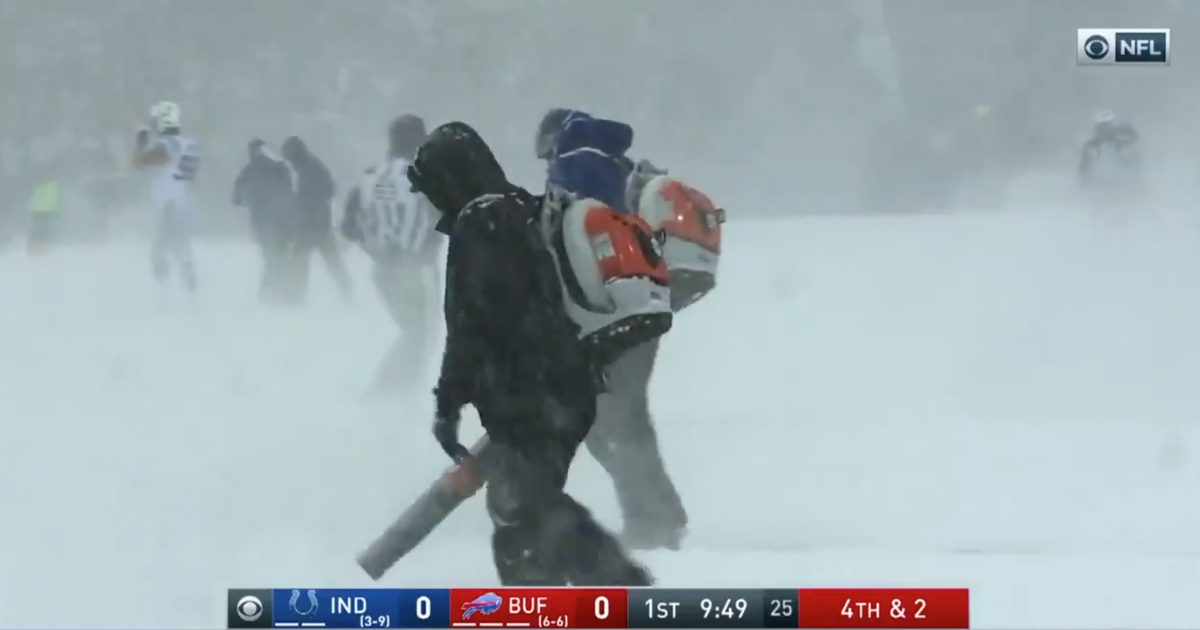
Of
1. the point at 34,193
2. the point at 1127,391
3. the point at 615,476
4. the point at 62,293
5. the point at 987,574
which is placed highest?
the point at 34,193

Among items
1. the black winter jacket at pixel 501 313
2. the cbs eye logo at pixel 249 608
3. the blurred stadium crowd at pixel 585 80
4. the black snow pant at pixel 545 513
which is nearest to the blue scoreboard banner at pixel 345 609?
the cbs eye logo at pixel 249 608

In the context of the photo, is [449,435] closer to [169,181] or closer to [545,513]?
[545,513]

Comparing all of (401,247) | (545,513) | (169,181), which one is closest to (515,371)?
(545,513)

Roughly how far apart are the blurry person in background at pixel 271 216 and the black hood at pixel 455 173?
9.3 inches

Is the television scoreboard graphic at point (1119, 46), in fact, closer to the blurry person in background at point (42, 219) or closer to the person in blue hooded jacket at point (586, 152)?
the person in blue hooded jacket at point (586, 152)

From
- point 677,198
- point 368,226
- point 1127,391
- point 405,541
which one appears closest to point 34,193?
point 368,226

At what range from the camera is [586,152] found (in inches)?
85.0

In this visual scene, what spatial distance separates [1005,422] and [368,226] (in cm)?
109

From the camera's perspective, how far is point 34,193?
2.23 metres

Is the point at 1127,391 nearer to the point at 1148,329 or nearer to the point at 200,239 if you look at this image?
the point at 1148,329

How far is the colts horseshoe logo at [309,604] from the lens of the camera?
6.84 ft

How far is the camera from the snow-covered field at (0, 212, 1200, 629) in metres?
2.16

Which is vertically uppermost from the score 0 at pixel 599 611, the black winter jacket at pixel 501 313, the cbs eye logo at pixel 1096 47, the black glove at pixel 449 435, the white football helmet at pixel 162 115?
the cbs eye logo at pixel 1096 47

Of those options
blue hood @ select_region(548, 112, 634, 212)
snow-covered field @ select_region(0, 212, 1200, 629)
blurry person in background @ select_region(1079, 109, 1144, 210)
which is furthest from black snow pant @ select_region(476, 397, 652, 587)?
blurry person in background @ select_region(1079, 109, 1144, 210)
